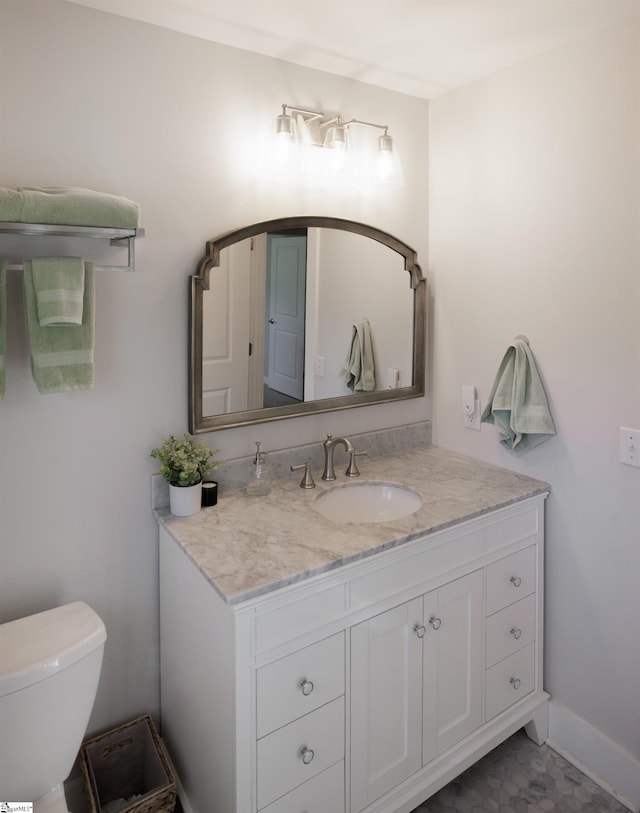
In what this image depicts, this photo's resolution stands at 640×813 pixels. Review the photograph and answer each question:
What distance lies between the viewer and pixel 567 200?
1778mm

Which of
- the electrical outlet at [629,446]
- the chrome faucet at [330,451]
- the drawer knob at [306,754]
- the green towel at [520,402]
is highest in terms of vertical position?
the green towel at [520,402]

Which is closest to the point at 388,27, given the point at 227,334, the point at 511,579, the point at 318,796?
the point at 227,334

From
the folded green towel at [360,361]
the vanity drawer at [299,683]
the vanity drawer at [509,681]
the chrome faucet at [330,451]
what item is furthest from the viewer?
the folded green towel at [360,361]

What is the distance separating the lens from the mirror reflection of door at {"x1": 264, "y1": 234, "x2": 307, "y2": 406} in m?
1.88

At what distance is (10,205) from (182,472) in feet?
2.60

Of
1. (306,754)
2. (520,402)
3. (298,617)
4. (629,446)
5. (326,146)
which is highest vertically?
(326,146)

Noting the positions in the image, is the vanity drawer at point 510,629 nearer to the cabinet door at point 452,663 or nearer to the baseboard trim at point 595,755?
the cabinet door at point 452,663

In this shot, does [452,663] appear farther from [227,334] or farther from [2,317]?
[2,317]

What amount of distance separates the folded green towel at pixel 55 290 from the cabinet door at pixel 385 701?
1.08m

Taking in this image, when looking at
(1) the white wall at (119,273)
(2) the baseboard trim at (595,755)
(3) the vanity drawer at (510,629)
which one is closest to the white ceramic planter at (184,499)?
(1) the white wall at (119,273)

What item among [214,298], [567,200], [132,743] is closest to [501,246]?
[567,200]

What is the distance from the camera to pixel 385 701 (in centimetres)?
154

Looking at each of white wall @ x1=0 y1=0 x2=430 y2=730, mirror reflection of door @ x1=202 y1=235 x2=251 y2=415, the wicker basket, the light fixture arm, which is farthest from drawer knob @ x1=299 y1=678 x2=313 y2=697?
the light fixture arm

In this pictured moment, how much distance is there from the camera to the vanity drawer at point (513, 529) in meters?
1.77
